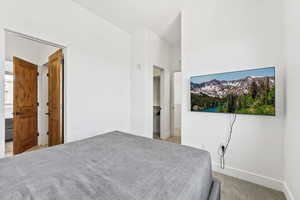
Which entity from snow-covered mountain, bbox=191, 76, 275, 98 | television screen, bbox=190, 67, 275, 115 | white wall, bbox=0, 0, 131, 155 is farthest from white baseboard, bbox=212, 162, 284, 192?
white wall, bbox=0, 0, 131, 155

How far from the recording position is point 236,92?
1.98m

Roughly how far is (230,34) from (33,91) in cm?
427

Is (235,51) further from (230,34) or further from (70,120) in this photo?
(70,120)

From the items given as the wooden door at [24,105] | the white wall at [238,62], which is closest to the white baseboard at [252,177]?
the white wall at [238,62]

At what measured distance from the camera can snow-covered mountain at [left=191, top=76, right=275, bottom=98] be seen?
5.90 feet

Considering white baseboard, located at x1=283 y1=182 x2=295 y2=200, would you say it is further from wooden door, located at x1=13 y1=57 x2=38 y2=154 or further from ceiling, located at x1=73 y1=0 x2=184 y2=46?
wooden door, located at x1=13 y1=57 x2=38 y2=154

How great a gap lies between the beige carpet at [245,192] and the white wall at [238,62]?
0.10 meters

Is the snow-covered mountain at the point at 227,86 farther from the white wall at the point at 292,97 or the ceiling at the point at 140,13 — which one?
the ceiling at the point at 140,13

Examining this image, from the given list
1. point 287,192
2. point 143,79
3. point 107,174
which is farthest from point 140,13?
point 287,192

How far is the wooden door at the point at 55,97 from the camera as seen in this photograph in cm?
248

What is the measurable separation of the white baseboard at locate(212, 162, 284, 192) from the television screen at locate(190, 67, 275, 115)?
0.91 metres

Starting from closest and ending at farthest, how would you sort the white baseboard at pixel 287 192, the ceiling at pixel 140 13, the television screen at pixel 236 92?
1. the white baseboard at pixel 287 192
2. the television screen at pixel 236 92
3. the ceiling at pixel 140 13

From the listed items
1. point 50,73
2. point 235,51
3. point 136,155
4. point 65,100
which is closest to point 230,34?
point 235,51

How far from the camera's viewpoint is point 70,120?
2.34 metres
